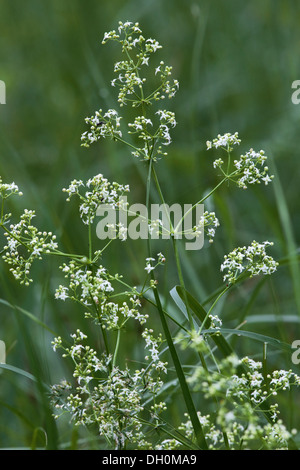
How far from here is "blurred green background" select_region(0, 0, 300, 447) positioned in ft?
13.1

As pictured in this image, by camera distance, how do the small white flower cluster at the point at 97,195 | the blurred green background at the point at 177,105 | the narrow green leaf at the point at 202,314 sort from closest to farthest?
the small white flower cluster at the point at 97,195 < the narrow green leaf at the point at 202,314 < the blurred green background at the point at 177,105

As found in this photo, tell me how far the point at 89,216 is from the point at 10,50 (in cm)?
514

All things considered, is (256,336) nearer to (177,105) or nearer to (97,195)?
(97,195)

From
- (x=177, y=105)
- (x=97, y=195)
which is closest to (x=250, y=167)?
(x=97, y=195)

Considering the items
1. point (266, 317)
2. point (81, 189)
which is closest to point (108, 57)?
point (81, 189)

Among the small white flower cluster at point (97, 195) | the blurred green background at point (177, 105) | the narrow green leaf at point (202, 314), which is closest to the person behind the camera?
the small white flower cluster at point (97, 195)

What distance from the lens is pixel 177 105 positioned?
577 cm

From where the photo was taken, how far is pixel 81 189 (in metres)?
4.11

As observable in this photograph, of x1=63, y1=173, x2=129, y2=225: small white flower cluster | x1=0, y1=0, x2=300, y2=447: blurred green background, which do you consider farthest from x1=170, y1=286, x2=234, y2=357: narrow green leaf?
x1=0, y1=0, x2=300, y2=447: blurred green background

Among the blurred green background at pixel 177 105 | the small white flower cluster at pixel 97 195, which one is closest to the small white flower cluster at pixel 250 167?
the small white flower cluster at pixel 97 195

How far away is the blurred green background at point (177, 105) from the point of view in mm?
3994

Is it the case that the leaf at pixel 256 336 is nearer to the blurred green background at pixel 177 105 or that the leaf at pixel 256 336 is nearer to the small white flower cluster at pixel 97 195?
the small white flower cluster at pixel 97 195

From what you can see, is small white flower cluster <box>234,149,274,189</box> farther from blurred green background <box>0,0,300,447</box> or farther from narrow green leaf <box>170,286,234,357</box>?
blurred green background <box>0,0,300,447</box>
